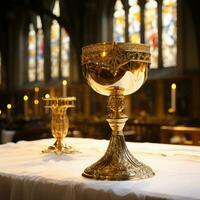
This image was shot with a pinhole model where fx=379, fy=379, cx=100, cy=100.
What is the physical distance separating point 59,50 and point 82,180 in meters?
12.3

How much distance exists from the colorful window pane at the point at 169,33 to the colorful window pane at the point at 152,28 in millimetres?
270

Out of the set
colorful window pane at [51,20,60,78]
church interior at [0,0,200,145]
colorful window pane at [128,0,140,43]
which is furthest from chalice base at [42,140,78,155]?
colorful window pane at [51,20,60,78]

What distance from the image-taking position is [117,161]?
1795 mm

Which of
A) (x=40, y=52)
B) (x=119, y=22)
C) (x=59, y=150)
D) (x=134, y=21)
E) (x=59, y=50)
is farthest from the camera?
(x=40, y=52)

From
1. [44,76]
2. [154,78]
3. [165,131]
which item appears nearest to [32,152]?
[165,131]

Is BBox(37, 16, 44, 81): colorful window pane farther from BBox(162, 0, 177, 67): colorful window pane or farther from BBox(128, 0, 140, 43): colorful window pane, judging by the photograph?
BBox(162, 0, 177, 67): colorful window pane

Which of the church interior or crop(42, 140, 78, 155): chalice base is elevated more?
the church interior

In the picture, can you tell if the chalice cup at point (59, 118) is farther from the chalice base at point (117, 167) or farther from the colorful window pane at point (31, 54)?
the colorful window pane at point (31, 54)

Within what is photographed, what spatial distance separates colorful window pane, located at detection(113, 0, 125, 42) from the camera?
1180 cm

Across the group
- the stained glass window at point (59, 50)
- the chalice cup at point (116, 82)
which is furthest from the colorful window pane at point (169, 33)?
the chalice cup at point (116, 82)

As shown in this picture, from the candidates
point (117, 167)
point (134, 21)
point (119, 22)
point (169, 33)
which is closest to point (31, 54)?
point (119, 22)

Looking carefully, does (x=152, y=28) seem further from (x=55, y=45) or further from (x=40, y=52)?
(x=40, y=52)

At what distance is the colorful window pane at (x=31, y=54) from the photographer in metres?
15.0

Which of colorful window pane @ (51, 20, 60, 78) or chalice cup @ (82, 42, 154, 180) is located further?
colorful window pane @ (51, 20, 60, 78)
